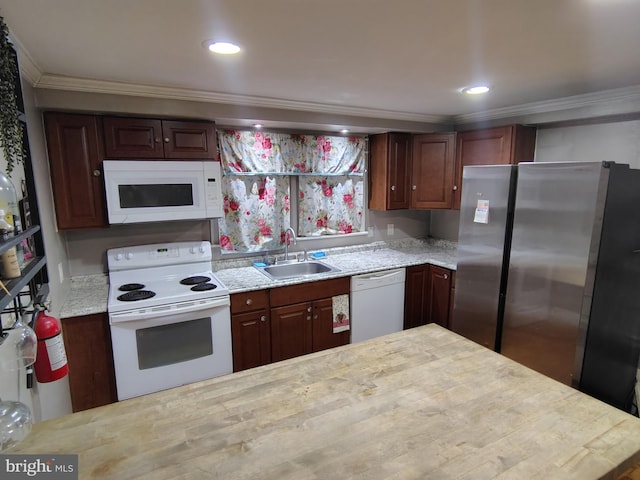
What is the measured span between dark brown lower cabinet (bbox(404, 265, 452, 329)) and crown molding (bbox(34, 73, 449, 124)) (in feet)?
4.96

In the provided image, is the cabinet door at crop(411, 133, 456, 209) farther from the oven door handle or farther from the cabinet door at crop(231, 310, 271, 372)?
the oven door handle

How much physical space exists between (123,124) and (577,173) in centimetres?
288

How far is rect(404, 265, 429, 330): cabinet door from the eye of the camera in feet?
11.3

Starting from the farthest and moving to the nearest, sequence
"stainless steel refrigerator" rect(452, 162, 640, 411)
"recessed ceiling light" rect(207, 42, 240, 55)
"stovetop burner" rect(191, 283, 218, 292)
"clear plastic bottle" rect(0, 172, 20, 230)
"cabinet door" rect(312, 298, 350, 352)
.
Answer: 1. "cabinet door" rect(312, 298, 350, 352)
2. "stovetop burner" rect(191, 283, 218, 292)
3. "stainless steel refrigerator" rect(452, 162, 640, 411)
4. "recessed ceiling light" rect(207, 42, 240, 55)
5. "clear plastic bottle" rect(0, 172, 20, 230)

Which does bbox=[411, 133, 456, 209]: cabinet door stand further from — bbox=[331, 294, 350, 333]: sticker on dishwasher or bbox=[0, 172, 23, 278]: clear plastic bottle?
bbox=[0, 172, 23, 278]: clear plastic bottle

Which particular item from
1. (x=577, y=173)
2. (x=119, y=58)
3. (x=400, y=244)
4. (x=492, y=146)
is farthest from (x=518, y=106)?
(x=119, y=58)

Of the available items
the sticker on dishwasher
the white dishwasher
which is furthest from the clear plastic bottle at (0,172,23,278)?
the white dishwasher

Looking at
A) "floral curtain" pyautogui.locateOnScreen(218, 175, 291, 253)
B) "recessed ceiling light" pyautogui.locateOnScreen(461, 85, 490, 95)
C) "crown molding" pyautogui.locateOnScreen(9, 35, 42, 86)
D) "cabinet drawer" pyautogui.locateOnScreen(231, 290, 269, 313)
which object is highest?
"recessed ceiling light" pyautogui.locateOnScreen(461, 85, 490, 95)

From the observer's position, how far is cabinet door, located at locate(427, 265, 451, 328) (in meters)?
3.32

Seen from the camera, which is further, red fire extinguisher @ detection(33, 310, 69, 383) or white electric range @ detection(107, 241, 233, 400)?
white electric range @ detection(107, 241, 233, 400)

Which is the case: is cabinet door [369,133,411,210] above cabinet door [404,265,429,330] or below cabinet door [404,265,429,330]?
above

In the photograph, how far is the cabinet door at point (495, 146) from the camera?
304cm

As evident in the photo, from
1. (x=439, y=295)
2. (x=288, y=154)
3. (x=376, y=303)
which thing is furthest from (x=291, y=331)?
(x=288, y=154)

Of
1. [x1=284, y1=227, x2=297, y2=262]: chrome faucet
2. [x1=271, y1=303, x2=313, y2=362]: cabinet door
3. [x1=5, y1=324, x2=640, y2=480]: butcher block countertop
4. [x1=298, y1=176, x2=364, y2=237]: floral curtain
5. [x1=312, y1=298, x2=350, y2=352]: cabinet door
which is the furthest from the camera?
[x1=298, y1=176, x2=364, y2=237]: floral curtain
